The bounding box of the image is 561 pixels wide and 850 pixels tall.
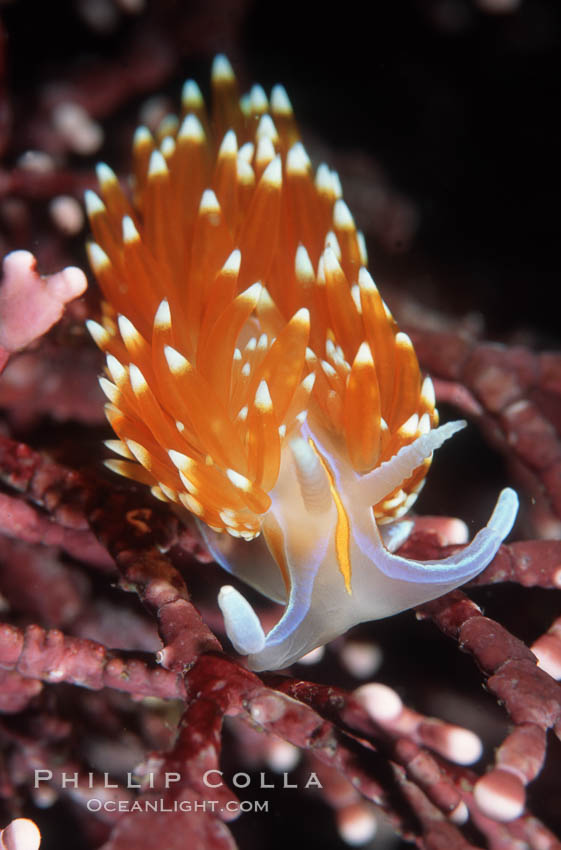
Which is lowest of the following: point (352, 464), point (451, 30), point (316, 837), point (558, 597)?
point (316, 837)

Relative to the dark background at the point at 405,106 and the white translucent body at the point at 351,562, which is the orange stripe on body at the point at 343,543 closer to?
the white translucent body at the point at 351,562

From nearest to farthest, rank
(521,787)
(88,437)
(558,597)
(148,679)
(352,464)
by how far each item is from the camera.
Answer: (521,787), (148,679), (352,464), (558,597), (88,437)

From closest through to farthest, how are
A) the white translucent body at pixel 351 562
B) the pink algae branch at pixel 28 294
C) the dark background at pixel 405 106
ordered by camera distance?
the white translucent body at pixel 351 562 → the pink algae branch at pixel 28 294 → the dark background at pixel 405 106

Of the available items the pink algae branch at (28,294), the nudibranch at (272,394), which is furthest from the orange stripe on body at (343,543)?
the pink algae branch at (28,294)

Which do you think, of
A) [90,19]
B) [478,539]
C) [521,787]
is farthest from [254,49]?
[521,787]

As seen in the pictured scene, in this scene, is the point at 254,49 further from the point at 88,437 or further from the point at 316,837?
the point at 316,837

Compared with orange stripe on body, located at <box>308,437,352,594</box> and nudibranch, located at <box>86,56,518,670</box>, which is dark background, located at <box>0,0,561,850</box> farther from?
orange stripe on body, located at <box>308,437,352,594</box>

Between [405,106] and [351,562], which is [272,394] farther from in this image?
[405,106]

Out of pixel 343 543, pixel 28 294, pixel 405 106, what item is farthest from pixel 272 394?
pixel 405 106
